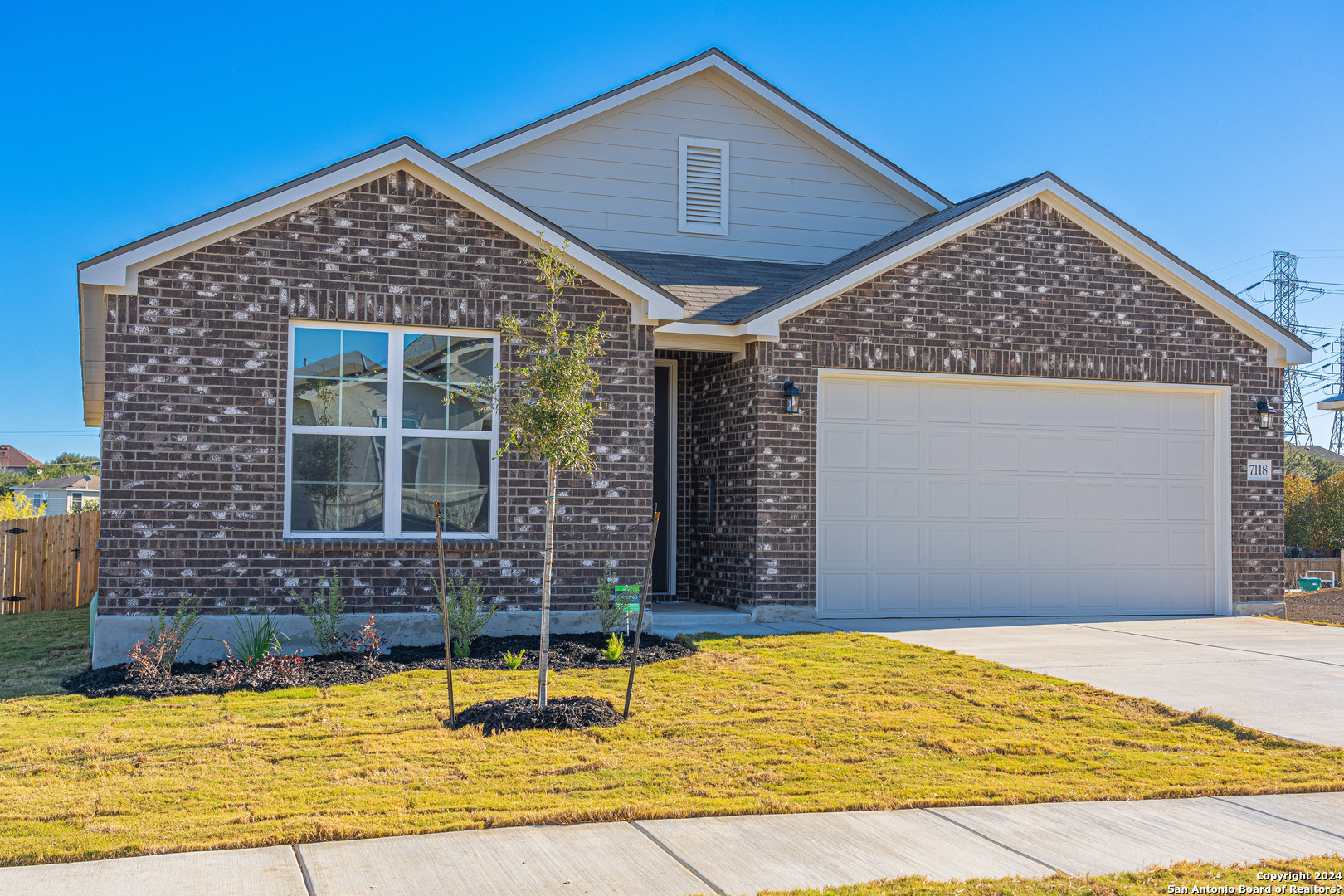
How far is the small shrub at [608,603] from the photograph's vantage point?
1037 centimetres

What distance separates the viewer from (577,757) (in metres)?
6.27

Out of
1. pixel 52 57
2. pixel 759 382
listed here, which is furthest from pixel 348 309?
pixel 52 57

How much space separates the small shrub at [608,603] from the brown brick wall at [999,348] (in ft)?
7.05

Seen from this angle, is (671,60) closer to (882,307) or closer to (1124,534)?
(882,307)

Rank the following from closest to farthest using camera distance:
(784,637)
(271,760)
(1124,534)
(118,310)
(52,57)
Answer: (271,760) < (118,310) < (784,637) < (1124,534) < (52,57)

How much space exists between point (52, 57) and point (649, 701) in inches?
876

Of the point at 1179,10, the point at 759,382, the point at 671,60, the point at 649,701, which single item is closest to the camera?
the point at 649,701

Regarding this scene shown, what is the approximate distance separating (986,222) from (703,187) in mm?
4099

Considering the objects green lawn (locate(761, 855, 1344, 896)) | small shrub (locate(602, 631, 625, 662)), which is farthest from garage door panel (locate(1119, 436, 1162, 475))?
green lawn (locate(761, 855, 1344, 896))

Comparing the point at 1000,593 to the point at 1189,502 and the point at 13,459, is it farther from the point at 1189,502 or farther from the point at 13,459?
the point at 13,459

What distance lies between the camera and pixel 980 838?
4992 millimetres

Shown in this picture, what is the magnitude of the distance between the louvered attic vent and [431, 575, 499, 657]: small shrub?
22.5ft

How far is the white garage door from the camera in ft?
41.9

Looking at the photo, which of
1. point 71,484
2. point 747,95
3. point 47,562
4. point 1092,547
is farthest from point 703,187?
point 71,484
